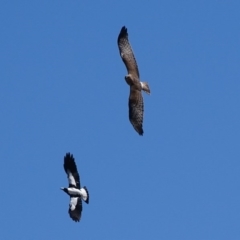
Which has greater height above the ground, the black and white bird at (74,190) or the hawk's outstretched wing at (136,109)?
the hawk's outstretched wing at (136,109)

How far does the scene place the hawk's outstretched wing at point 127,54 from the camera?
28581 mm

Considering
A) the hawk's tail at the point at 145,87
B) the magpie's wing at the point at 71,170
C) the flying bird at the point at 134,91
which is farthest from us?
the magpie's wing at the point at 71,170

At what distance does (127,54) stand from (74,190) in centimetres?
545

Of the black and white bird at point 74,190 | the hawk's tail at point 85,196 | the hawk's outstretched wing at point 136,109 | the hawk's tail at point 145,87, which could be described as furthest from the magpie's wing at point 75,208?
the hawk's tail at point 145,87

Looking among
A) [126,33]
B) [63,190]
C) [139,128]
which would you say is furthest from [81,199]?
[126,33]

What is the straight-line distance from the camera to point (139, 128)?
91.2 ft

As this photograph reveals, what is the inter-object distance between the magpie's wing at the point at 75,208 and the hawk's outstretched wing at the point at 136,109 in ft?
13.9

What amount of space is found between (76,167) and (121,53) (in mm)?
4806

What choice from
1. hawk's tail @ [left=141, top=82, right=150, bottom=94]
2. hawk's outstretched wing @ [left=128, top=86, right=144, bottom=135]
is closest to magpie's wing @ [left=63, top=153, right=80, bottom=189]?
hawk's outstretched wing @ [left=128, top=86, right=144, bottom=135]

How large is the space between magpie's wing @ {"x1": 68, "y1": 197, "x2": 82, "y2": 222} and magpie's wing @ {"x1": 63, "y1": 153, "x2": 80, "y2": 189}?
0.63 meters

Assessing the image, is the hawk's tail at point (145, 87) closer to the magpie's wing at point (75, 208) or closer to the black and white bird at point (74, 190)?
the black and white bird at point (74, 190)

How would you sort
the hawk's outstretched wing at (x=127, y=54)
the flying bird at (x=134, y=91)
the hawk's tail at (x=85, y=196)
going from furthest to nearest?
1. the hawk's tail at (x=85, y=196)
2. the hawk's outstretched wing at (x=127, y=54)
3. the flying bird at (x=134, y=91)

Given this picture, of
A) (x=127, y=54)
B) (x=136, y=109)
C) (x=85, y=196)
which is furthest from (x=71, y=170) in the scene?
(x=127, y=54)

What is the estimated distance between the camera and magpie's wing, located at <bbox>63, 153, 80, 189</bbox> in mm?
30906
